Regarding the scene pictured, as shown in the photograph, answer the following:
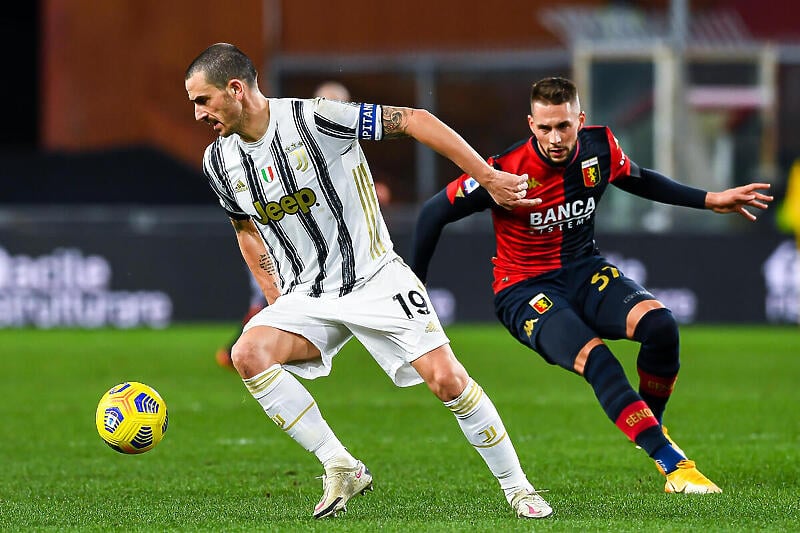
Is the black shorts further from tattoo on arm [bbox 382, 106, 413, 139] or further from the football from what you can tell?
the football

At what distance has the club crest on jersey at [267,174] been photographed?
19.8 ft

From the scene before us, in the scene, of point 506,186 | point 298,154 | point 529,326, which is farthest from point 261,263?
point 506,186

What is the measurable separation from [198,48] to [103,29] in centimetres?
175

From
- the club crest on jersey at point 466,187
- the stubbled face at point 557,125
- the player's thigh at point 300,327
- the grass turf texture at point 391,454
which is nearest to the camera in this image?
the grass turf texture at point 391,454

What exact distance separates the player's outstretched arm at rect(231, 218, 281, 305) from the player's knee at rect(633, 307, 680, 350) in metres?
1.73

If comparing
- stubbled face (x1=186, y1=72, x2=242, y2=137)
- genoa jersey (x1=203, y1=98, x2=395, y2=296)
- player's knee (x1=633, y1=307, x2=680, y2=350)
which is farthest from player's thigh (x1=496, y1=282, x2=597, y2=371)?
stubbled face (x1=186, y1=72, x2=242, y2=137)

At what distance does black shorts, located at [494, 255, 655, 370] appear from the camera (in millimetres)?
6688

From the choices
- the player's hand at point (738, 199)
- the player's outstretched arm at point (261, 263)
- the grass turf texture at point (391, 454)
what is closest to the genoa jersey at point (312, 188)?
the player's outstretched arm at point (261, 263)

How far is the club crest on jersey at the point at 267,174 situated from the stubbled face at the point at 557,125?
1361mm

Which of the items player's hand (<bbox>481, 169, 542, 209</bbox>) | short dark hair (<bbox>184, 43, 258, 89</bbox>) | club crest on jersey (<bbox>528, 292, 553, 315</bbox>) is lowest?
club crest on jersey (<bbox>528, 292, 553, 315</bbox>)

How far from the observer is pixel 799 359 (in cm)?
1398

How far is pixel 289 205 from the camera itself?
19.9 feet

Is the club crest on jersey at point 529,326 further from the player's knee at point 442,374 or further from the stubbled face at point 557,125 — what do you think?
the player's knee at point 442,374

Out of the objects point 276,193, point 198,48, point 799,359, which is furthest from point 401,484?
point 198,48
